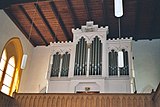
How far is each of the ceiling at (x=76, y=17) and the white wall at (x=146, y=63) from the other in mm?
359

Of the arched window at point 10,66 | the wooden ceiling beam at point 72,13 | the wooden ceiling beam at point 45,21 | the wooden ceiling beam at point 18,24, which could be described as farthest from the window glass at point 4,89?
the wooden ceiling beam at point 72,13

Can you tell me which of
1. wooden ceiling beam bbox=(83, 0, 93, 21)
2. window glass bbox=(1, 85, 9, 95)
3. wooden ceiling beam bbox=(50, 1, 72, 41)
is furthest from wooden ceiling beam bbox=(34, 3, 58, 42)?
window glass bbox=(1, 85, 9, 95)

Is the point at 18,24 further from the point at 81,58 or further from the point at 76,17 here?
the point at 81,58

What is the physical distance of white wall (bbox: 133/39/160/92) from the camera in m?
9.36

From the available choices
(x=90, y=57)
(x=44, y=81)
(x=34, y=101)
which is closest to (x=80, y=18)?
(x=90, y=57)

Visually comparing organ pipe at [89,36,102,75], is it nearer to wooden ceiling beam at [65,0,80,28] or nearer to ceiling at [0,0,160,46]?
ceiling at [0,0,160,46]

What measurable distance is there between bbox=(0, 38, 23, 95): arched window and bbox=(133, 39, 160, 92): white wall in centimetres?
516

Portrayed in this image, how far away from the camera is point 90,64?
8.83 meters

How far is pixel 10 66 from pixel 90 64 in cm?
336

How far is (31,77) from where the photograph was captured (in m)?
10.5

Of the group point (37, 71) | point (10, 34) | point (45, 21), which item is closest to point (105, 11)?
point (45, 21)

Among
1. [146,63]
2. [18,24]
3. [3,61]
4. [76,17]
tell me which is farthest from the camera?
[146,63]

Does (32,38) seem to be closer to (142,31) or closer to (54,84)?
(54,84)

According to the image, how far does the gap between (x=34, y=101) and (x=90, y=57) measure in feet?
9.91
